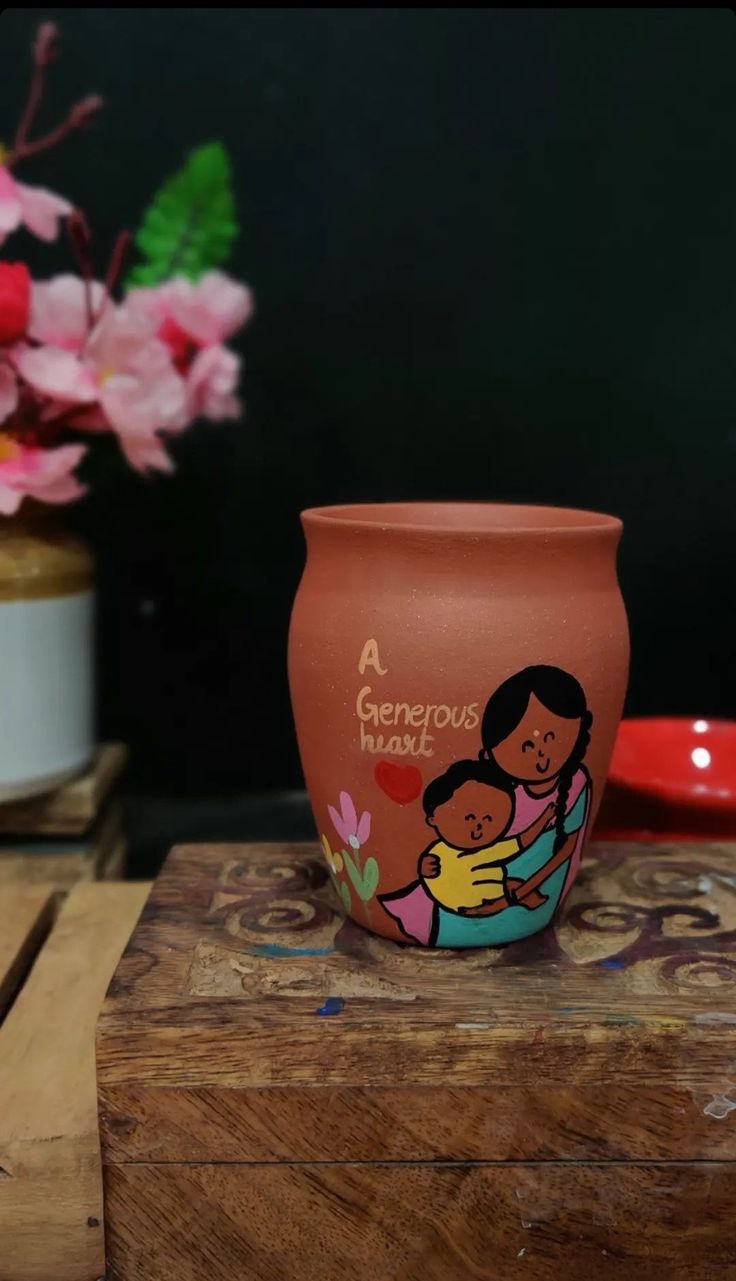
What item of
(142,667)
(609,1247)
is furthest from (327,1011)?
(142,667)

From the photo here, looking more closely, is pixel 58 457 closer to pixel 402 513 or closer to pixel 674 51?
pixel 402 513

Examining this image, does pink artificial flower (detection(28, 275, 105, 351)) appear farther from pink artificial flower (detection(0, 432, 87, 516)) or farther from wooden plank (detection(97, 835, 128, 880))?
wooden plank (detection(97, 835, 128, 880))

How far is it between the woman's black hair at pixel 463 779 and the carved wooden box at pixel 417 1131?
12cm

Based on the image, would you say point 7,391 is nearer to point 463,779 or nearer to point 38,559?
point 38,559

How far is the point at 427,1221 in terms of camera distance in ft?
2.05

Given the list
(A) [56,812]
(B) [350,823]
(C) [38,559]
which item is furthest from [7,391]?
(B) [350,823]

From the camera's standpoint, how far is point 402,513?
2.60ft

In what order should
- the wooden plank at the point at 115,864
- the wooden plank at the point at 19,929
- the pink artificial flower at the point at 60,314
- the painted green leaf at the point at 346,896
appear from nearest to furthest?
the painted green leaf at the point at 346,896 < the wooden plank at the point at 19,929 < the pink artificial flower at the point at 60,314 < the wooden plank at the point at 115,864

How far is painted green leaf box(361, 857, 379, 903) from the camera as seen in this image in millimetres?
686

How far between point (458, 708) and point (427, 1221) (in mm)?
300

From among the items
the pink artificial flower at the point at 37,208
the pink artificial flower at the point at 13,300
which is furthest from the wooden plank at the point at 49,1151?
the pink artificial flower at the point at 37,208

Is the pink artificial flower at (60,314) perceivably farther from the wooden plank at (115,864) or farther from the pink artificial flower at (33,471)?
the wooden plank at (115,864)

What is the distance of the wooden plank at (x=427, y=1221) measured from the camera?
24.5 inches

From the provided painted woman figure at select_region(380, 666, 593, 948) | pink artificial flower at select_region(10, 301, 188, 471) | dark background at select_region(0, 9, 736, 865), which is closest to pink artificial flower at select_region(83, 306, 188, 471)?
pink artificial flower at select_region(10, 301, 188, 471)
